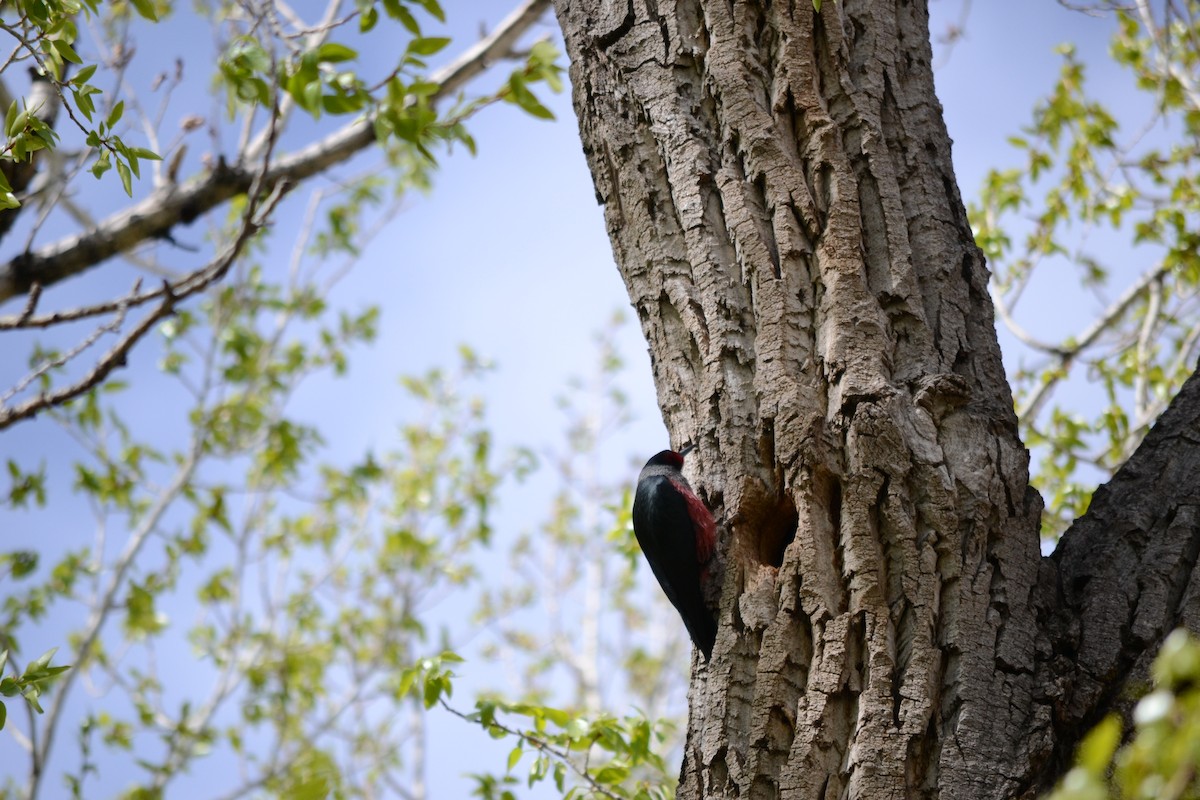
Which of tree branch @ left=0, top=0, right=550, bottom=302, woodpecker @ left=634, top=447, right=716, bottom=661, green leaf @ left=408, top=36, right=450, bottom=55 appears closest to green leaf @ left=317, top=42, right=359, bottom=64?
green leaf @ left=408, top=36, right=450, bottom=55

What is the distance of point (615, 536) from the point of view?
12.1ft

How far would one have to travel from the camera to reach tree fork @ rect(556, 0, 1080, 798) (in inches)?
65.3

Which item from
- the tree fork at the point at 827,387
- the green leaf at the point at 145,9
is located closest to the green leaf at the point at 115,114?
the green leaf at the point at 145,9

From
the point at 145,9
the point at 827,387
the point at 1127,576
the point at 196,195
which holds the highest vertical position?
the point at 196,195

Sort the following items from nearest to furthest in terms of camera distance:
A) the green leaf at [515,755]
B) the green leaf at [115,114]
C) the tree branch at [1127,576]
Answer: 1. the tree branch at [1127,576]
2. the green leaf at [115,114]
3. the green leaf at [515,755]

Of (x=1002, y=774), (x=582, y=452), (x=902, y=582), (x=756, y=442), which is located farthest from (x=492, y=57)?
(x=582, y=452)

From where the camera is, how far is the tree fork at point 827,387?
1.66 metres

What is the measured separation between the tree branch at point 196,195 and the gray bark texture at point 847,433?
1.50m

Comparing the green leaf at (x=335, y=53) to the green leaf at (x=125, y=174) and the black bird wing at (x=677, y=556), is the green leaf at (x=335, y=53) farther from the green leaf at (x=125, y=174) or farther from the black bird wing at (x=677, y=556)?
the black bird wing at (x=677, y=556)

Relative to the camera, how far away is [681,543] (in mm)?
2252

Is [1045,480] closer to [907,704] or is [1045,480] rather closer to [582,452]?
[907,704]

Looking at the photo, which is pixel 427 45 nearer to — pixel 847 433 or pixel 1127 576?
pixel 847 433

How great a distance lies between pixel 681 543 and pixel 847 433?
582mm

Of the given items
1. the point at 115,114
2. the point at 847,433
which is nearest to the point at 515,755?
the point at 847,433
